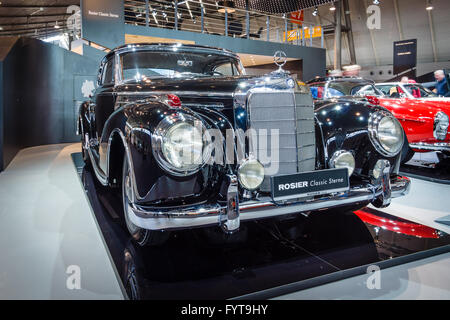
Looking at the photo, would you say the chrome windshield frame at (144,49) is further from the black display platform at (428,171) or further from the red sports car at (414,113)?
the black display platform at (428,171)

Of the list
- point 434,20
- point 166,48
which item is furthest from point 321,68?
point 166,48

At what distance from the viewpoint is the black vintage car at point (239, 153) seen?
1.59 m

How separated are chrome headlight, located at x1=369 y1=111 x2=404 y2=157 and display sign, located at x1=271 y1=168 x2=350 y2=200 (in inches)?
16.1

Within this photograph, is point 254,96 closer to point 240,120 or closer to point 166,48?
point 240,120

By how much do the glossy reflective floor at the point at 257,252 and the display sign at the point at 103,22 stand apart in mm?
6023

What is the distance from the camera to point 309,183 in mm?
1806

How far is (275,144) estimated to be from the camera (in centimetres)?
189

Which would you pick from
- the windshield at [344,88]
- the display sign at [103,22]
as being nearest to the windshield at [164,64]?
the windshield at [344,88]

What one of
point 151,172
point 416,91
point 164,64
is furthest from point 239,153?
point 416,91

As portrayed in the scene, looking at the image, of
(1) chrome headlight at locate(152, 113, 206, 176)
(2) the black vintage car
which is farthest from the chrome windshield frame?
(1) chrome headlight at locate(152, 113, 206, 176)

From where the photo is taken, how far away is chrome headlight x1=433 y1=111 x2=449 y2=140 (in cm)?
412

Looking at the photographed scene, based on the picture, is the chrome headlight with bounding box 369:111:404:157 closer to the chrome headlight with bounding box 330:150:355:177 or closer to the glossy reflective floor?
the chrome headlight with bounding box 330:150:355:177
